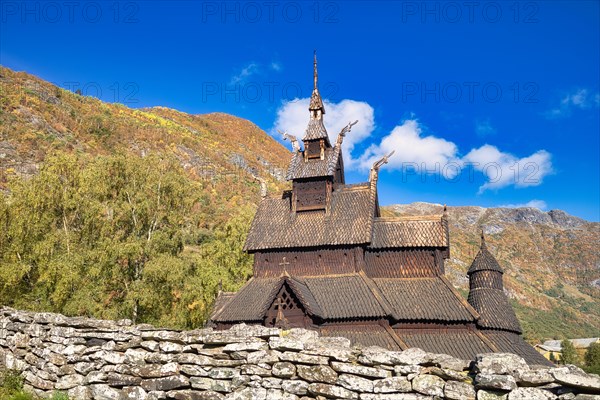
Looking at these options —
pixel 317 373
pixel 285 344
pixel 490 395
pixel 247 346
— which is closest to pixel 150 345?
pixel 247 346

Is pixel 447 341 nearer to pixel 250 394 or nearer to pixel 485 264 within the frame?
pixel 485 264

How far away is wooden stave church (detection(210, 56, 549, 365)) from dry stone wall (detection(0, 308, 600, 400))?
11.7 metres

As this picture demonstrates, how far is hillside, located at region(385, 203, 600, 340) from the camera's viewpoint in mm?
117562

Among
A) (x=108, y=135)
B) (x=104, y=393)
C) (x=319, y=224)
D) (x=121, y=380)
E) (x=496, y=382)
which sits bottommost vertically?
(x=104, y=393)

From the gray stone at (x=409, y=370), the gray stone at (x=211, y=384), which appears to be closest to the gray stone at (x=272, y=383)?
the gray stone at (x=211, y=384)

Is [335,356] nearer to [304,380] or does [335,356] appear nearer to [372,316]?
[304,380]

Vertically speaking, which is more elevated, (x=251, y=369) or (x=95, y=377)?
(x=251, y=369)

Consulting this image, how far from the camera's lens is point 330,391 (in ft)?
22.5

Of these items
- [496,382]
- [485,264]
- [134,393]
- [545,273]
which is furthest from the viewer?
[545,273]

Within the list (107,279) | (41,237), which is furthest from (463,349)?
(41,237)

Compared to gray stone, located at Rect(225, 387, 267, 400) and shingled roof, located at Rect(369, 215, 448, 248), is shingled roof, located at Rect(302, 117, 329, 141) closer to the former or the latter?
shingled roof, located at Rect(369, 215, 448, 248)

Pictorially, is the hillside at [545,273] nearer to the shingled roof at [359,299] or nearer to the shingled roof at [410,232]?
the shingled roof at [410,232]

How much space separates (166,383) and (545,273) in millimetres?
184522

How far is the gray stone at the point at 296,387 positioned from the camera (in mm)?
7046
